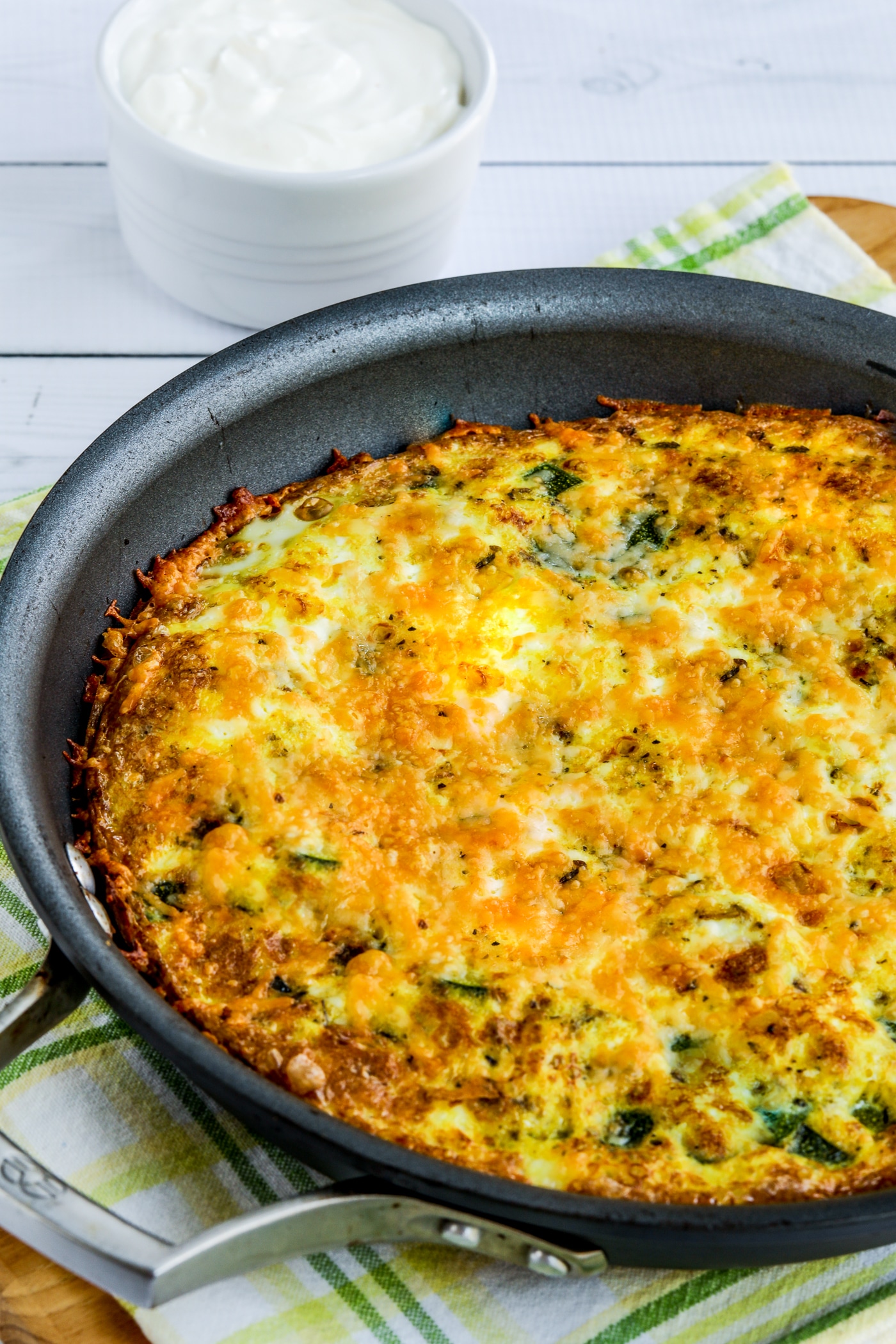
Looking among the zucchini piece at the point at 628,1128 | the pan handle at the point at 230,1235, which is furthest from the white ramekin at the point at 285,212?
the zucchini piece at the point at 628,1128

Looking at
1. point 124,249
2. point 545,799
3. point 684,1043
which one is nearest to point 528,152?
point 124,249

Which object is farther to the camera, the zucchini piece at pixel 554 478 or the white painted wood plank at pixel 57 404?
the white painted wood plank at pixel 57 404

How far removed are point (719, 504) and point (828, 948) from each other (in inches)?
39.9

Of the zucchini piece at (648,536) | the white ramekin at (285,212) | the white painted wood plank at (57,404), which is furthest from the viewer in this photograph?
the white painted wood plank at (57,404)

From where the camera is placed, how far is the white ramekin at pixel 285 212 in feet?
11.4

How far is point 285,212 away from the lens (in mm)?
3508

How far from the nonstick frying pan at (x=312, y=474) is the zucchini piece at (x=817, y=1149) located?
134mm

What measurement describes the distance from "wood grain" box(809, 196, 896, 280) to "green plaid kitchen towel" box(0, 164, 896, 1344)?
2845mm

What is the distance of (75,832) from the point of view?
8.35ft

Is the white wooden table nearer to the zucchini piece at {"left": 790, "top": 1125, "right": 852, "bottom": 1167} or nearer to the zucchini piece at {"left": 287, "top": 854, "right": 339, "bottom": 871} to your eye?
the zucchini piece at {"left": 287, "top": 854, "right": 339, "bottom": 871}

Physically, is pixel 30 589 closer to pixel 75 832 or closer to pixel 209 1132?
pixel 75 832

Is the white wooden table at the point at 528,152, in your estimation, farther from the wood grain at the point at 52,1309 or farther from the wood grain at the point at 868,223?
the wood grain at the point at 52,1309

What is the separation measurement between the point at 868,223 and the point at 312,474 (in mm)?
2046

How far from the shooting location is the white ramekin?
3.48 meters
